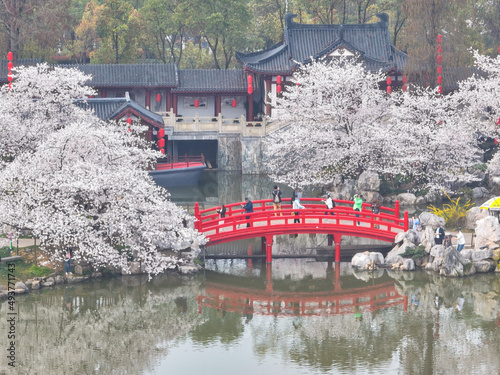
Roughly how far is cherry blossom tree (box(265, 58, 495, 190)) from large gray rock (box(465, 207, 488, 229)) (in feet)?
22.5

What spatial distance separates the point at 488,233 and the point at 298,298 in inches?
354

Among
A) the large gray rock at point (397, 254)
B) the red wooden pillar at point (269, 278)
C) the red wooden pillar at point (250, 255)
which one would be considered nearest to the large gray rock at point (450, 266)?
the large gray rock at point (397, 254)

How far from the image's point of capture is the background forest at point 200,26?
200 ft

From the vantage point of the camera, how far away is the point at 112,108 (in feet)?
199

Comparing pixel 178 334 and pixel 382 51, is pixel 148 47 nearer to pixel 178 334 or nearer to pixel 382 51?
pixel 382 51

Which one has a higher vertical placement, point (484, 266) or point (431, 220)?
point (431, 220)

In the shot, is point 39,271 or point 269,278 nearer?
point 39,271

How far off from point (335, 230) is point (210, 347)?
11.0 meters

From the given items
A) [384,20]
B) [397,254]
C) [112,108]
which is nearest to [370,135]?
[397,254]

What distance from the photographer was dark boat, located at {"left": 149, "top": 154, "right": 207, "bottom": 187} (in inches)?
2398

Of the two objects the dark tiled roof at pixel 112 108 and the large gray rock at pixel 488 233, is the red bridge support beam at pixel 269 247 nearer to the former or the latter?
the large gray rock at pixel 488 233

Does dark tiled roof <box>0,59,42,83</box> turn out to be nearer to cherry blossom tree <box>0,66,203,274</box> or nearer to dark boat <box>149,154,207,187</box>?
dark boat <box>149,154,207,187</box>

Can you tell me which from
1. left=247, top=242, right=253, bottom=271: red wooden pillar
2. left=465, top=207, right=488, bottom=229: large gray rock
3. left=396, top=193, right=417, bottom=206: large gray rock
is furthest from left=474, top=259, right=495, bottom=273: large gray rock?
left=396, top=193, right=417, bottom=206: large gray rock

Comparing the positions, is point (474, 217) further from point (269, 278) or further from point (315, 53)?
point (315, 53)
